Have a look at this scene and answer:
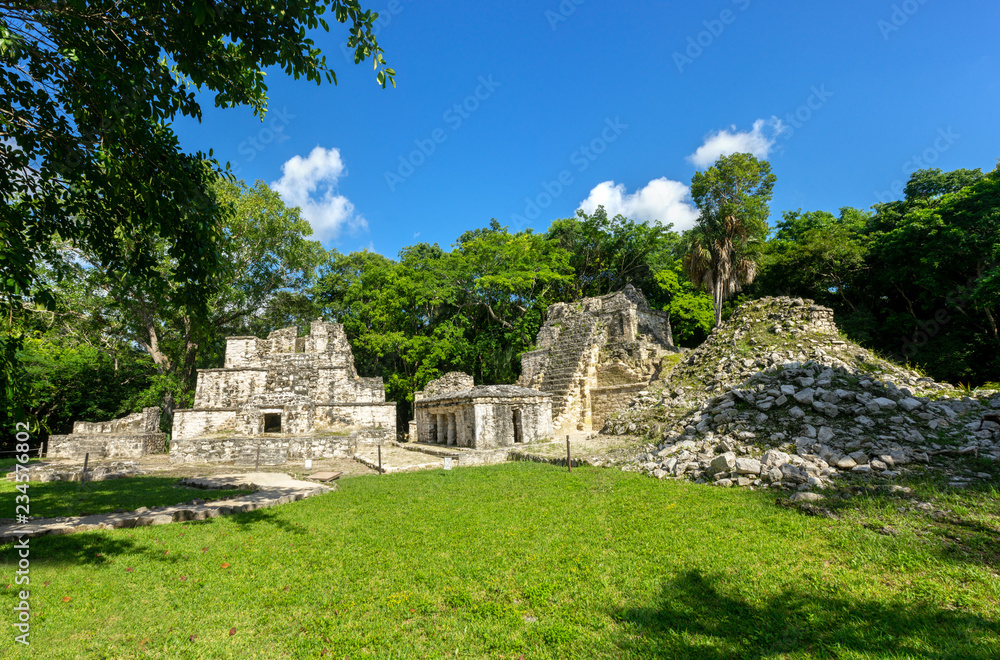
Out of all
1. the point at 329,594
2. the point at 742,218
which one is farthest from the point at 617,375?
the point at 329,594

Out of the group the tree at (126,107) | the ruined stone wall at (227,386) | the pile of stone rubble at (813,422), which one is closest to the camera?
the tree at (126,107)

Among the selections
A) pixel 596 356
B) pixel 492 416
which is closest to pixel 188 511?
pixel 492 416

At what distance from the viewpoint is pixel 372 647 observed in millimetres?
3234

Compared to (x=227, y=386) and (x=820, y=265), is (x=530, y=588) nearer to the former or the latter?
(x=227, y=386)

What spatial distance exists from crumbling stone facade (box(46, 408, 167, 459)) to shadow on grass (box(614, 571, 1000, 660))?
19858 millimetres

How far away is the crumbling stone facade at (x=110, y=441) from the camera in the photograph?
1648cm

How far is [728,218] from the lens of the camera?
2077cm

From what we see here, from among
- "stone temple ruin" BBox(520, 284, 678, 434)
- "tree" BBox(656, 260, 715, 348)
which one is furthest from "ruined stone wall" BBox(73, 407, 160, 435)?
"tree" BBox(656, 260, 715, 348)

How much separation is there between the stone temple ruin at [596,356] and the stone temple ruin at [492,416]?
2568 millimetres

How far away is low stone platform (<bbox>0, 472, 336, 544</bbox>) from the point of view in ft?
19.2

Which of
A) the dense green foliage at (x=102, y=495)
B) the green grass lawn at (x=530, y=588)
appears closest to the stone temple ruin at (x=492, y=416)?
the dense green foliage at (x=102, y=495)

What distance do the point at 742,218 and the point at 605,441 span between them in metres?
13.7

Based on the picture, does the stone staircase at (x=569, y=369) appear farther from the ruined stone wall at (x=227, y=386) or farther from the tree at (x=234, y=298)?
the tree at (x=234, y=298)

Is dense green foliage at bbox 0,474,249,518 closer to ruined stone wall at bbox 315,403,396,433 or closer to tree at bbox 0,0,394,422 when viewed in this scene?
tree at bbox 0,0,394,422
